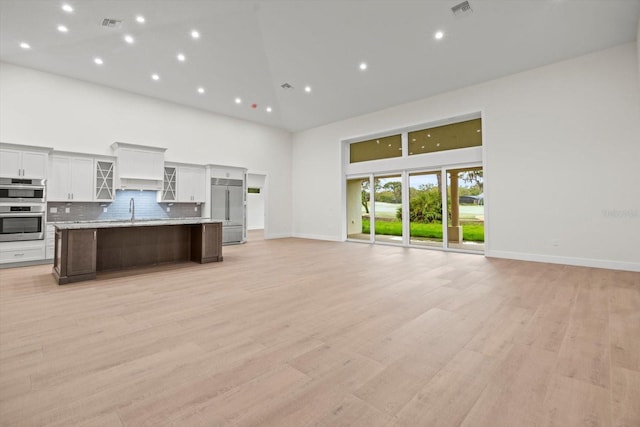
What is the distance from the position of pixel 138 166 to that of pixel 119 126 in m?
1.15

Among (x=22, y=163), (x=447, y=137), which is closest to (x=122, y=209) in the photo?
(x=22, y=163)

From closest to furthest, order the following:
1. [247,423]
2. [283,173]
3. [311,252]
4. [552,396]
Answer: [247,423] → [552,396] → [311,252] → [283,173]

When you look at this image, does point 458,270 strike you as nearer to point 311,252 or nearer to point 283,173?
point 311,252

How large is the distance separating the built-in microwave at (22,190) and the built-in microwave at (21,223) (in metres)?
0.13

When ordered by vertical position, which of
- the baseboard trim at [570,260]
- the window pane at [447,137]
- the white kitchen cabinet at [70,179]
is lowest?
the baseboard trim at [570,260]

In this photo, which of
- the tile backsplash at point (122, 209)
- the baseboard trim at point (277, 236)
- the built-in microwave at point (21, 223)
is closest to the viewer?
the built-in microwave at point (21, 223)

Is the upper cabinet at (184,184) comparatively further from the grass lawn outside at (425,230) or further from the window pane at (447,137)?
the window pane at (447,137)

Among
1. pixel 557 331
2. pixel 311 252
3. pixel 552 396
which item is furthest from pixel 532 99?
pixel 552 396

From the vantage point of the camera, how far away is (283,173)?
10375 millimetres

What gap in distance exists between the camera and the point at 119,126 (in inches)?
271

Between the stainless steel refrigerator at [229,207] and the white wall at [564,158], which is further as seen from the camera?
the stainless steel refrigerator at [229,207]

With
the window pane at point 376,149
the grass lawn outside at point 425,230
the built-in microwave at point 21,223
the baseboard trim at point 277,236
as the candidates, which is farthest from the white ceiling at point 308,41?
the baseboard trim at point 277,236

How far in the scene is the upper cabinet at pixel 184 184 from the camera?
734cm

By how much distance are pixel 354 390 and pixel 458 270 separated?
12.3 ft
